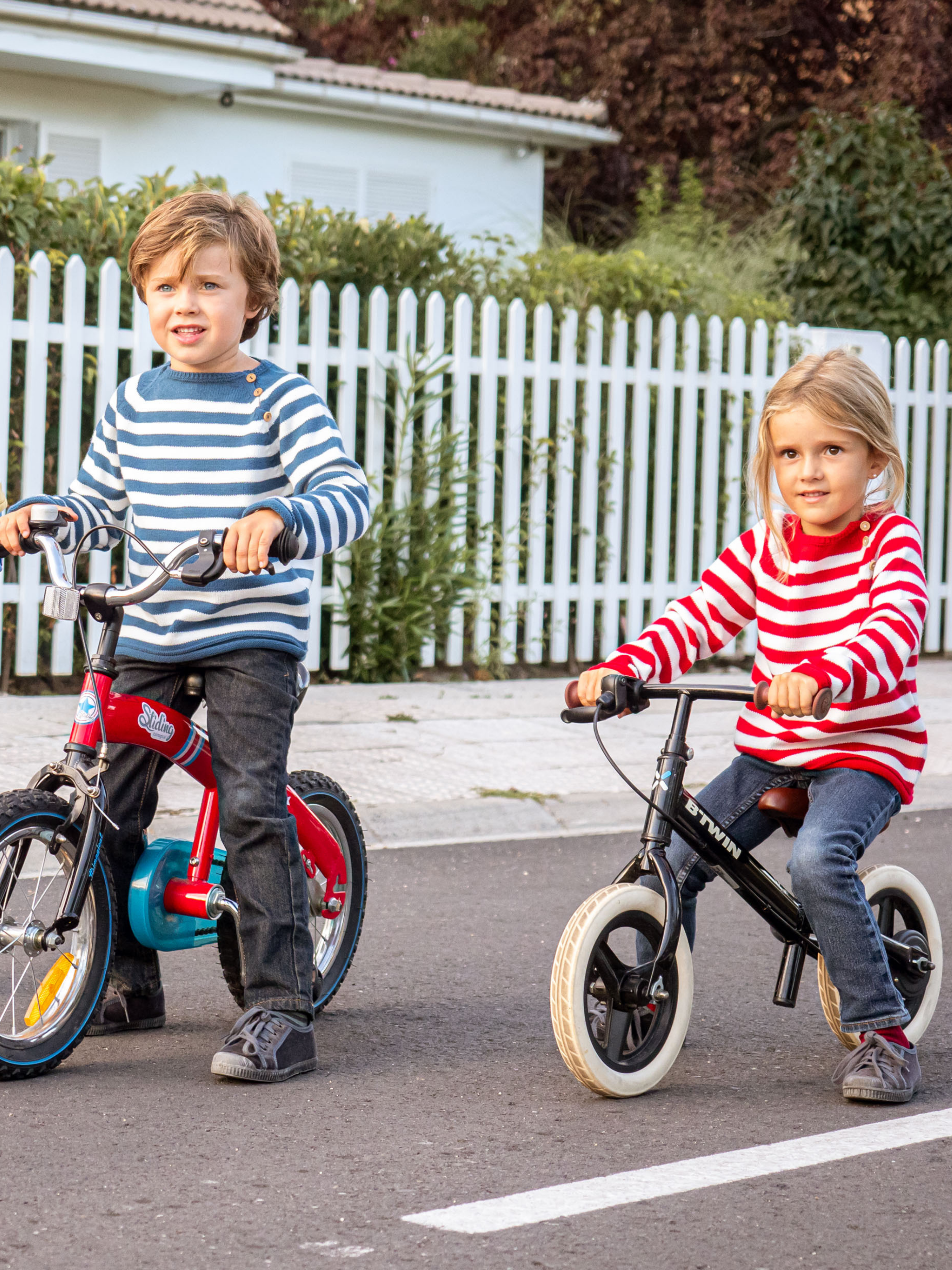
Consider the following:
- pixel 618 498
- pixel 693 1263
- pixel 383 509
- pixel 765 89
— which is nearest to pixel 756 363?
pixel 618 498

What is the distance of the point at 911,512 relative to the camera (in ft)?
37.3

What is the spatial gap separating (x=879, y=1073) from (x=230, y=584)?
1.66 meters

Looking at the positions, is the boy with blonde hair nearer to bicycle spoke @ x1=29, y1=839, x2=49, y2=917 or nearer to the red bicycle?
the red bicycle

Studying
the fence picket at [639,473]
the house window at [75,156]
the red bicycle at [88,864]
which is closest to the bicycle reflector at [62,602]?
the red bicycle at [88,864]

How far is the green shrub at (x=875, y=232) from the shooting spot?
12.6 metres

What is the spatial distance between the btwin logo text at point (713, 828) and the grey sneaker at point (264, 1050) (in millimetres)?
932

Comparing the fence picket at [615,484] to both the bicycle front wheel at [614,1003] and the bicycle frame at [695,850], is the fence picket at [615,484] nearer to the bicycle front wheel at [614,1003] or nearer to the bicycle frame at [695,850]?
the bicycle frame at [695,850]

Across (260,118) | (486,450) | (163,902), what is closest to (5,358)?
(486,450)

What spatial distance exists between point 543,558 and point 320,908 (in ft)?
18.5

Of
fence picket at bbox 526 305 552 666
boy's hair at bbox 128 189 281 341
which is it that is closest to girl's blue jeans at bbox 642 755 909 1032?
boy's hair at bbox 128 189 281 341

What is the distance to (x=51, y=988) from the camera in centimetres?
362

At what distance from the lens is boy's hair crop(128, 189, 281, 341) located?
12.0 feet

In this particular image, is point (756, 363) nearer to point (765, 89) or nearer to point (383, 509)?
point (383, 509)

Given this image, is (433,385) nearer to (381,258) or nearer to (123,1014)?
(381,258)
